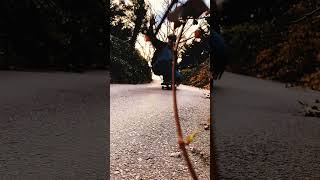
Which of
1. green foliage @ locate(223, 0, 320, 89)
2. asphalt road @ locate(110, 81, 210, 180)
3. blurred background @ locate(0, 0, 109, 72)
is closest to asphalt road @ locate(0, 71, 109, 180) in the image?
asphalt road @ locate(110, 81, 210, 180)

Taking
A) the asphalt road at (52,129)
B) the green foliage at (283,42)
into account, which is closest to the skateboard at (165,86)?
the asphalt road at (52,129)

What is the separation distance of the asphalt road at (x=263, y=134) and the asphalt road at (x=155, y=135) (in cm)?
93

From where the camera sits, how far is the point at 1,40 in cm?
824

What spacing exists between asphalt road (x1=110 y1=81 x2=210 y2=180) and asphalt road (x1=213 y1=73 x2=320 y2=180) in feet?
3.04

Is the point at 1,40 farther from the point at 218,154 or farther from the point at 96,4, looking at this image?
the point at 218,154

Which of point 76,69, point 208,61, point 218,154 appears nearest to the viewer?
point 208,61

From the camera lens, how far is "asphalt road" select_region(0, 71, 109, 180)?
2.65 m

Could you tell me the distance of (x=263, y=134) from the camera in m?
3.91

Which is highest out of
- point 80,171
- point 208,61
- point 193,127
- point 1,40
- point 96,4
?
point 96,4

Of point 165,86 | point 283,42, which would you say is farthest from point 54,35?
point 165,86

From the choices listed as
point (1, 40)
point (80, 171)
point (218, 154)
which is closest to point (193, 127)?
point (80, 171)

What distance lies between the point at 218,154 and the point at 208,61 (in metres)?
1.83

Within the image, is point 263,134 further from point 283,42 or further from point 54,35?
point 54,35

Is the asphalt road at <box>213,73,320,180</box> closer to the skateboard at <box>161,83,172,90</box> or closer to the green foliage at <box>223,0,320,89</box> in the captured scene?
the green foliage at <box>223,0,320,89</box>
